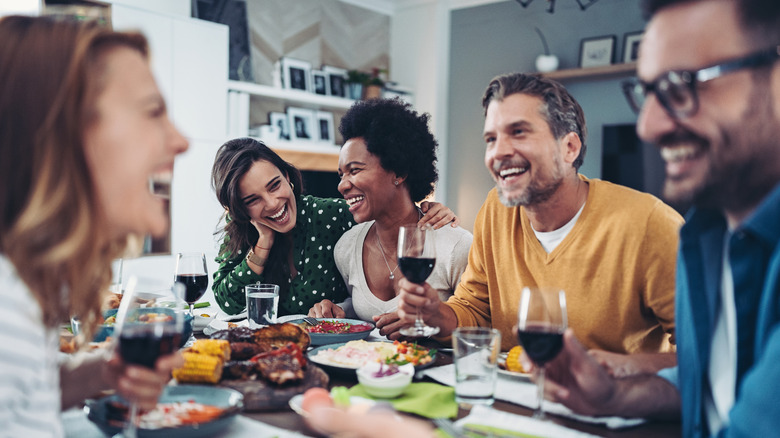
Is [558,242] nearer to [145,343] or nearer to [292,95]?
[145,343]

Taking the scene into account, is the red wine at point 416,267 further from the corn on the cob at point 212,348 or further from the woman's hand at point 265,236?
the woman's hand at point 265,236

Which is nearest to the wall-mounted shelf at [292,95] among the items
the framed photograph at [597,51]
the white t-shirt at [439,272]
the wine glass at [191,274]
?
the framed photograph at [597,51]

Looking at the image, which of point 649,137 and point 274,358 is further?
point 274,358

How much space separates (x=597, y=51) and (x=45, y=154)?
553cm

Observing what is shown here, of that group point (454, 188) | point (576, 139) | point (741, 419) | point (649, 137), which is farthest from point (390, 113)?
point (454, 188)

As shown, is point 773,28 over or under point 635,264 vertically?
over

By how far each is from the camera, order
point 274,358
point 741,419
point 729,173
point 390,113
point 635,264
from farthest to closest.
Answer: point 390,113, point 635,264, point 274,358, point 729,173, point 741,419

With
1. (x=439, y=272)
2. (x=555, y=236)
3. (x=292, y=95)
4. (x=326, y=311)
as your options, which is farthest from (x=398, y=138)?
(x=292, y=95)

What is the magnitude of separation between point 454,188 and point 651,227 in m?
5.01

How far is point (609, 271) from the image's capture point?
166cm

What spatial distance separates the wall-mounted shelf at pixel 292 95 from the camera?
17.1ft

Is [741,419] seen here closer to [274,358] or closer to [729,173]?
[729,173]

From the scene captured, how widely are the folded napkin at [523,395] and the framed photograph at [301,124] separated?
472cm

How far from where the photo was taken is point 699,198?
0.98 m
